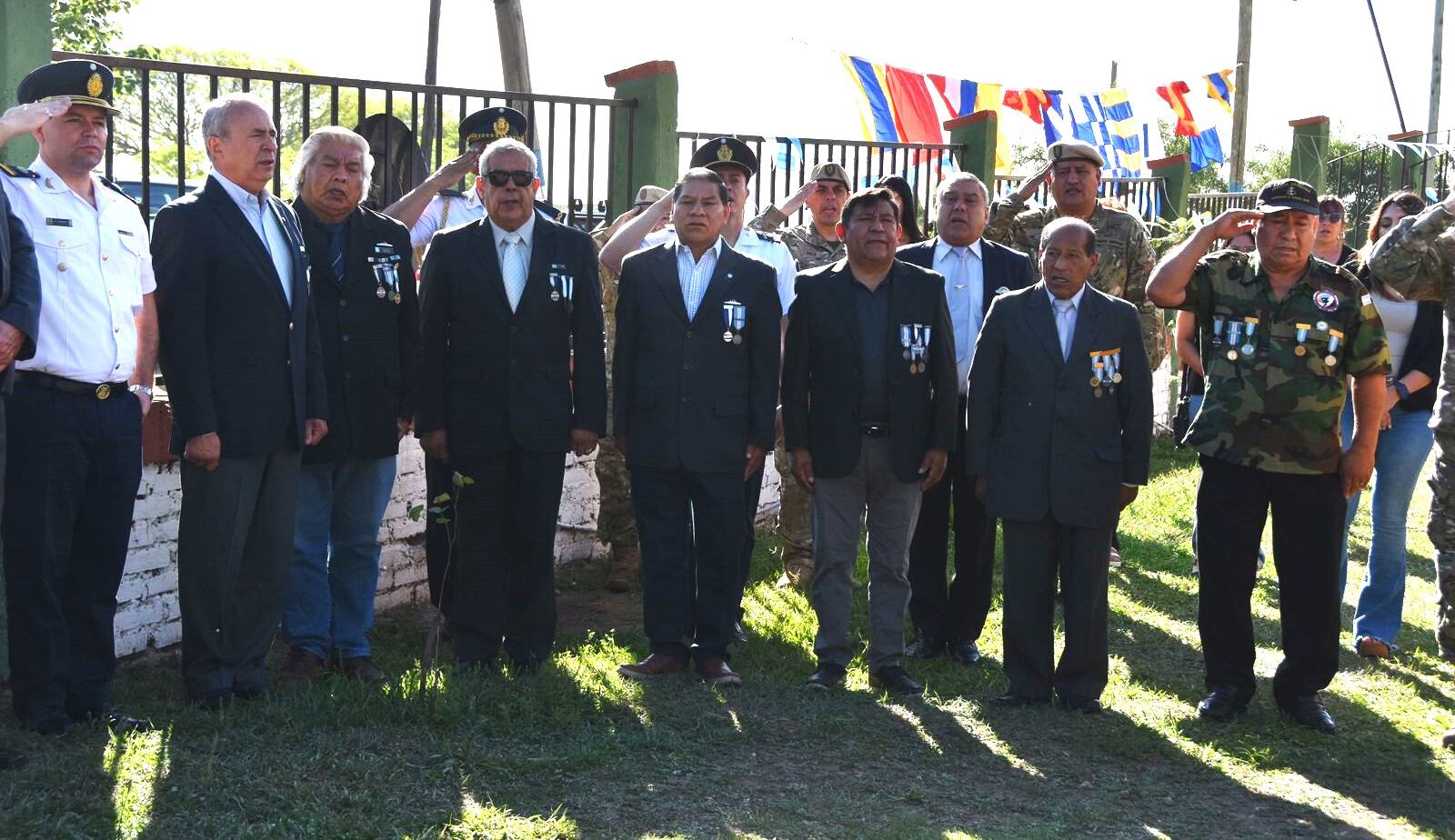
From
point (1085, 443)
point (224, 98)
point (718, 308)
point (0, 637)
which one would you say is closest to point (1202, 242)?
point (1085, 443)

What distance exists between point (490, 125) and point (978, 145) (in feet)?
16.6

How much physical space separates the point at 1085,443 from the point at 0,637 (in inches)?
162

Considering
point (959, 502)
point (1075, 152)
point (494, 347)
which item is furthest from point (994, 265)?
point (494, 347)

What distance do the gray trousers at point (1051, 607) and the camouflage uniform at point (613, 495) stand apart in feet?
8.50

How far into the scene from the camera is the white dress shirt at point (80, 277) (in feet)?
15.9


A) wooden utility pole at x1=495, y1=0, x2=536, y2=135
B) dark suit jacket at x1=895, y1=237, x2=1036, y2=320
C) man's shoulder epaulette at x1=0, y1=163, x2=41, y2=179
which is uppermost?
wooden utility pole at x1=495, y1=0, x2=536, y2=135

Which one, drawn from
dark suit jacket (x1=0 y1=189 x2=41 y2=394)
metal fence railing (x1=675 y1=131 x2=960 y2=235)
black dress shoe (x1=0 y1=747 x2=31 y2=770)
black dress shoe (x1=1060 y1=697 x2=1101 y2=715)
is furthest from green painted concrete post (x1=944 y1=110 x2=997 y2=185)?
black dress shoe (x1=0 y1=747 x2=31 y2=770)

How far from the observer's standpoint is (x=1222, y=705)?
5762 millimetres

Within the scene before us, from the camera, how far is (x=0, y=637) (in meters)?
5.48

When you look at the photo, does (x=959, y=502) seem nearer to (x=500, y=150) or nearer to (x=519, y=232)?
(x=519, y=232)

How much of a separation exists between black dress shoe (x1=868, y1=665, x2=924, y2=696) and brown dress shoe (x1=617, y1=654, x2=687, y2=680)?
783mm

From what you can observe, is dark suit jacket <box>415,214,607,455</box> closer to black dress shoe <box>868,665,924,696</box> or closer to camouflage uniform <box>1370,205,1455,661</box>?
black dress shoe <box>868,665,924,696</box>

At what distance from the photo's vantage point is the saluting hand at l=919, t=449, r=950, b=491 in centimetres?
597

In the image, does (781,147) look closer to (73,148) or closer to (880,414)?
(880,414)
